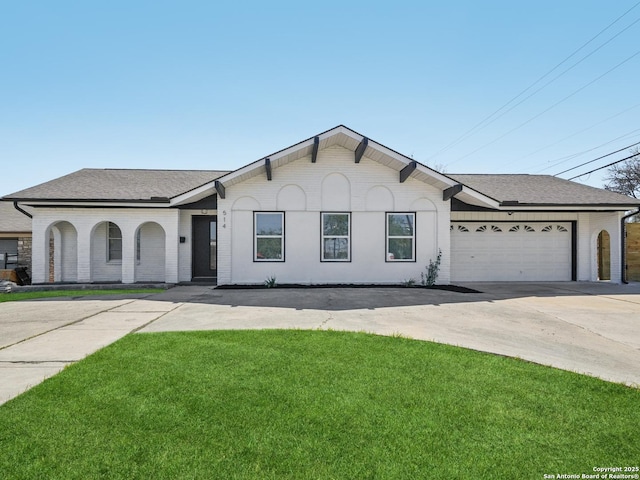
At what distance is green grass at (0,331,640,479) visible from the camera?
7.87 ft

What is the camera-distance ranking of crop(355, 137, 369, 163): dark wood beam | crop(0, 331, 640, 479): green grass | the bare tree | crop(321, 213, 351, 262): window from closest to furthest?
crop(0, 331, 640, 479): green grass < crop(355, 137, 369, 163): dark wood beam < crop(321, 213, 351, 262): window < the bare tree

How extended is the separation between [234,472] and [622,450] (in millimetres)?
2832

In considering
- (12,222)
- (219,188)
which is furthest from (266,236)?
(12,222)

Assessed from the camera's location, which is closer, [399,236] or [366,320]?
[366,320]

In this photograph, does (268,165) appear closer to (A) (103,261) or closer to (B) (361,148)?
(B) (361,148)

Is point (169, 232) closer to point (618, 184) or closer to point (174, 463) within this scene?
point (174, 463)

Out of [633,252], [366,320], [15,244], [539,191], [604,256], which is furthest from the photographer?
[15,244]

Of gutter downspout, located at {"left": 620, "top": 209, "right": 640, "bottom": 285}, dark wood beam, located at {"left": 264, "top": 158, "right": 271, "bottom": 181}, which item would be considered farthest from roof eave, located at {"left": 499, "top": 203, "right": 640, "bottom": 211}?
dark wood beam, located at {"left": 264, "top": 158, "right": 271, "bottom": 181}

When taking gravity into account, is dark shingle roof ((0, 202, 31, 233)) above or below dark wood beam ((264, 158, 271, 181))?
below

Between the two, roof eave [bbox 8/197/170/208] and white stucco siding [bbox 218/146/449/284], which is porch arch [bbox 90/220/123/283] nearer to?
roof eave [bbox 8/197/170/208]

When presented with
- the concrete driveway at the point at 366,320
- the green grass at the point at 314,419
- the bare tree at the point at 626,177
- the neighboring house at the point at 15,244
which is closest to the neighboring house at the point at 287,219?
the concrete driveway at the point at 366,320

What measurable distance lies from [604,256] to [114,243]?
20.3 metres

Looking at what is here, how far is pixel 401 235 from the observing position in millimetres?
12844

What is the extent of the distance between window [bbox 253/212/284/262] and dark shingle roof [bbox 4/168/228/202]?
9.17ft
